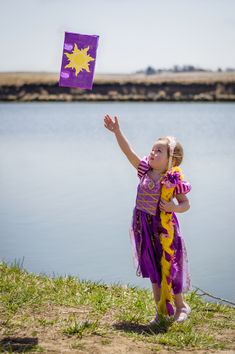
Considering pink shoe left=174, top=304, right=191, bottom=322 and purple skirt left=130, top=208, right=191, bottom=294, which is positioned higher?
purple skirt left=130, top=208, right=191, bottom=294

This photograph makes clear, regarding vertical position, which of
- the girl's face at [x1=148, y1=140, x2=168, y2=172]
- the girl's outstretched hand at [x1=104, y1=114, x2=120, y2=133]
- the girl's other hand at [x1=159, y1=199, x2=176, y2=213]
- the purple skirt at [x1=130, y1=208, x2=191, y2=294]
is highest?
the girl's outstretched hand at [x1=104, y1=114, x2=120, y2=133]

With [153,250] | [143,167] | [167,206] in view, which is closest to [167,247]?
[153,250]

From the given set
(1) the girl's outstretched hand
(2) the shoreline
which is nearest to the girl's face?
(1) the girl's outstretched hand

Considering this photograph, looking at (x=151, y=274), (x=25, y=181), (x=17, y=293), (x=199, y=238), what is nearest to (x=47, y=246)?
(x=199, y=238)

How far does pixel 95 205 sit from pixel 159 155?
21.6ft

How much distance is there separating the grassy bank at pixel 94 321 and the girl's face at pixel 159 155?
117cm

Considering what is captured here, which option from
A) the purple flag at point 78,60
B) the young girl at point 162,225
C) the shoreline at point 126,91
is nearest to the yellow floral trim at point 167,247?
the young girl at point 162,225

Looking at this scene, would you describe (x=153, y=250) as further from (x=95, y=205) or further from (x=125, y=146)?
(x=95, y=205)

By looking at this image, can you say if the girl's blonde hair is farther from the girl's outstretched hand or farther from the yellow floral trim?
the girl's outstretched hand

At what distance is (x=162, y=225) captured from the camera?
18.0ft

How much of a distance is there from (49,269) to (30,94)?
1738 inches

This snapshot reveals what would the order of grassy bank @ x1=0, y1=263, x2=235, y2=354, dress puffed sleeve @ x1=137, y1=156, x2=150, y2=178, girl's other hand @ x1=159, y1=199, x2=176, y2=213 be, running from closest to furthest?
1. grassy bank @ x1=0, y1=263, x2=235, y2=354
2. girl's other hand @ x1=159, y1=199, x2=176, y2=213
3. dress puffed sleeve @ x1=137, y1=156, x2=150, y2=178

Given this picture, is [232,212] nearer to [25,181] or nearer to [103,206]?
[103,206]

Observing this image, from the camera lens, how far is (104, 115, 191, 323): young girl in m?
5.48
